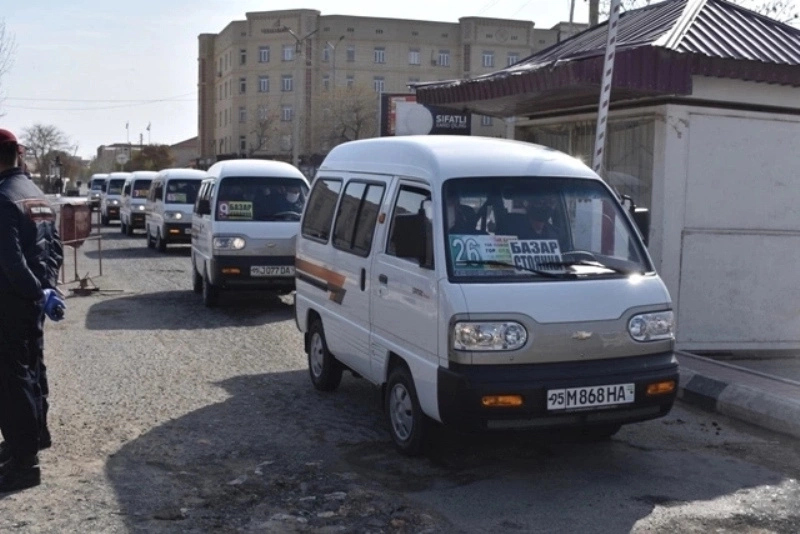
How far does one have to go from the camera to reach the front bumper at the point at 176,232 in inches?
1005

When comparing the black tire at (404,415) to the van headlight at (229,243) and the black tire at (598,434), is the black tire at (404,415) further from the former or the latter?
the van headlight at (229,243)

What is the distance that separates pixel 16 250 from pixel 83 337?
6.52 metres

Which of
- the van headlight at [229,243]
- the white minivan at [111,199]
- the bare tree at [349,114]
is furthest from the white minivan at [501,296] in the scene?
the bare tree at [349,114]

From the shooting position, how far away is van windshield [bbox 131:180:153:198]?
A: 3353 centimetres

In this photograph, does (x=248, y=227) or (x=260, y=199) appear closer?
(x=248, y=227)

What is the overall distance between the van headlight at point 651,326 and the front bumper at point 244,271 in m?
8.16

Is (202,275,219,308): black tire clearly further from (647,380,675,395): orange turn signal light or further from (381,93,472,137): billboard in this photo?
(381,93,472,137): billboard

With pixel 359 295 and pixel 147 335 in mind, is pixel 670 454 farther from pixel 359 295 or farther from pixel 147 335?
pixel 147 335

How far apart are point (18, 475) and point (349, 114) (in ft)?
207

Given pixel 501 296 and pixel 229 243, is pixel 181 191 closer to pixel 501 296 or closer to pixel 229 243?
pixel 229 243

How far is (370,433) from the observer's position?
7789 millimetres

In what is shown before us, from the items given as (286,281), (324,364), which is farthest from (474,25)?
(324,364)

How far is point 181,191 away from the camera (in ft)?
86.0

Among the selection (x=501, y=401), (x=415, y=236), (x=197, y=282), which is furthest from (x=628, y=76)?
(x=197, y=282)
